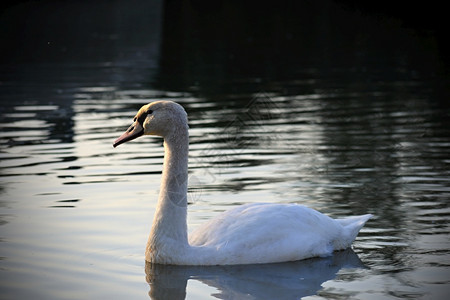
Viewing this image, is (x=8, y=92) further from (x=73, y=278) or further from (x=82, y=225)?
(x=73, y=278)

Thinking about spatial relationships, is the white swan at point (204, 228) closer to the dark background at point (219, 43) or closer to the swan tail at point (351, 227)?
the swan tail at point (351, 227)

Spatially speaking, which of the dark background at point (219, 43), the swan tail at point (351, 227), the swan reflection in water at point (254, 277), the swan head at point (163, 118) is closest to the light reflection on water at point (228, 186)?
the swan reflection in water at point (254, 277)

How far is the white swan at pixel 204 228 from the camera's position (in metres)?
8.98

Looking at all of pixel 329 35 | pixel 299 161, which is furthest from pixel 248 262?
pixel 329 35

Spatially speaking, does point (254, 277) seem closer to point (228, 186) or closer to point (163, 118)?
point (163, 118)

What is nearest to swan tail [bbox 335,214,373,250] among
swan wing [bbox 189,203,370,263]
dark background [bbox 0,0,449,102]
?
swan wing [bbox 189,203,370,263]

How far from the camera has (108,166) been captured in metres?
14.0

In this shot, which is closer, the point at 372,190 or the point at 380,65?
the point at 372,190

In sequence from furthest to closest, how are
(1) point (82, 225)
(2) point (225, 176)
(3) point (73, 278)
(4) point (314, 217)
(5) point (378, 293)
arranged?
(2) point (225, 176) < (1) point (82, 225) < (4) point (314, 217) < (3) point (73, 278) < (5) point (378, 293)

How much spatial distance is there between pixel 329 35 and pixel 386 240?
1246 inches

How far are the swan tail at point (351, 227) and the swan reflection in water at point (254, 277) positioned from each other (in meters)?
0.20

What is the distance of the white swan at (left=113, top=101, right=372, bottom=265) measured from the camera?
29.5 ft

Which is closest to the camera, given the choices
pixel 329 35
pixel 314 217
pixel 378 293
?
pixel 378 293

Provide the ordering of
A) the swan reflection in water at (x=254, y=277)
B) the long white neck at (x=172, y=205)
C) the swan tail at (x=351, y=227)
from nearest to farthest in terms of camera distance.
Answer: the swan reflection in water at (x=254, y=277)
the long white neck at (x=172, y=205)
the swan tail at (x=351, y=227)
